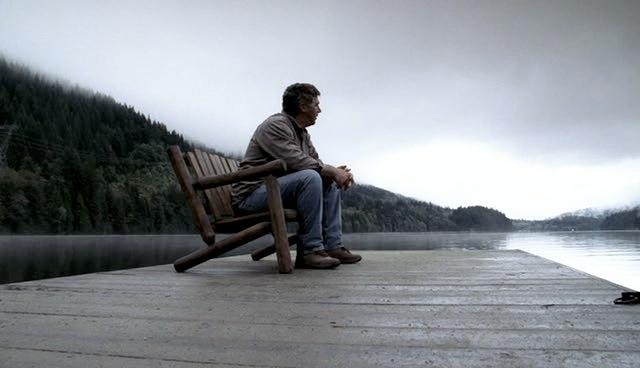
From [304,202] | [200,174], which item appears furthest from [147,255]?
[304,202]

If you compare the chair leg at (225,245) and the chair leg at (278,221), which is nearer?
the chair leg at (278,221)

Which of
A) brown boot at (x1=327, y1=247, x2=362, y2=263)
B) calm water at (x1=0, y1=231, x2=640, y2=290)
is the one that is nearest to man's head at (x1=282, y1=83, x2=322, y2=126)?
brown boot at (x1=327, y1=247, x2=362, y2=263)

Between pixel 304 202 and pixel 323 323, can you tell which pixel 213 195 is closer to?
pixel 304 202

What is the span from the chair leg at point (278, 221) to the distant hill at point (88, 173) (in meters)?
77.1

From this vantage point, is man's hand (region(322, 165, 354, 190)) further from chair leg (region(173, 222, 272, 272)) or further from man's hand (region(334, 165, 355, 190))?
chair leg (region(173, 222, 272, 272))

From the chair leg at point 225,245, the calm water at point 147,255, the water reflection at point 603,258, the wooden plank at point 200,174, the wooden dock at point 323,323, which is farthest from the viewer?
the calm water at point 147,255

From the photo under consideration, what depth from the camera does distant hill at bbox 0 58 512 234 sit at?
7512 cm

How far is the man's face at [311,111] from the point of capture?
14.5ft

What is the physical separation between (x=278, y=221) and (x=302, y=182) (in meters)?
0.41

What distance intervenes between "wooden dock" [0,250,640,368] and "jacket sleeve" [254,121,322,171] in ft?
3.93

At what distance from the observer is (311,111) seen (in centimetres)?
443

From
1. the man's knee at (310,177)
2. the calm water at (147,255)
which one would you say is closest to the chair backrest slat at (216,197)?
the man's knee at (310,177)

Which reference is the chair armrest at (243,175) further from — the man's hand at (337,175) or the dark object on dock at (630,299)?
the dark object on dock at (630,299)

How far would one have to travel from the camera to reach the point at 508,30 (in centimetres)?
4212
